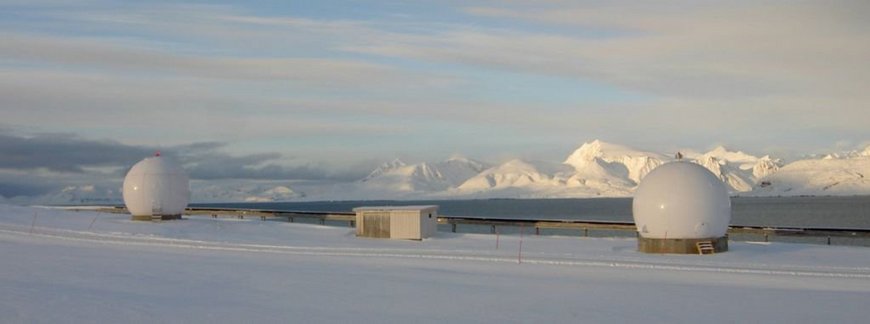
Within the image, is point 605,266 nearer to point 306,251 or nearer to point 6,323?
point 306,251

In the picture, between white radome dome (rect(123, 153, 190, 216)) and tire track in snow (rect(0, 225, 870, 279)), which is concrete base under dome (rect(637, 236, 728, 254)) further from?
white radome dome (rect(123, 153, 190, 216))

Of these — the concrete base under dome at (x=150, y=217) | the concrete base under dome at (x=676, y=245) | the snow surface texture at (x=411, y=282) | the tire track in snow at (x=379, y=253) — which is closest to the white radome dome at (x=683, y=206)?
the concrete base under dome at (x=676, y=245)

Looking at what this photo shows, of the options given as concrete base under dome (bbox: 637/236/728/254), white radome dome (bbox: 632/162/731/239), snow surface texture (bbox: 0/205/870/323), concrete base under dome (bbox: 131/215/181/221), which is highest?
white radome dome (bbox: 632/162/731/239)

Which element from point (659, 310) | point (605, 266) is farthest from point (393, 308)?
point (605, 266)

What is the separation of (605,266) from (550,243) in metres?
14.0

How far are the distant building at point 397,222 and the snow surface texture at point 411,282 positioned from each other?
3.67 m

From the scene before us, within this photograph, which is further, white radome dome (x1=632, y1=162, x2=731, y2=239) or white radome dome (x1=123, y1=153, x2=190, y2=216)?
white radome dome (x1=123, y1=153, x2=190, y2=216)

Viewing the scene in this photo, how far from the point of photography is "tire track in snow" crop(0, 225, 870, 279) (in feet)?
102

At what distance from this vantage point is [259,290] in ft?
73.4

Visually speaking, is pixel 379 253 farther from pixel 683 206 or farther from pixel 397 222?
pixel 683 206

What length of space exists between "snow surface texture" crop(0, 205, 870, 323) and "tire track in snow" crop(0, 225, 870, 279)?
3.2 inches

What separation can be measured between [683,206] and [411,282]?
58.6ft

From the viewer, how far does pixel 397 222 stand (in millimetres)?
47156

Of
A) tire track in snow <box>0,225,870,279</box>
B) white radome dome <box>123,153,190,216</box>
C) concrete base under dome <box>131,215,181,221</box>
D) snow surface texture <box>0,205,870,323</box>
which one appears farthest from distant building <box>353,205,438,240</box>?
concrete base under dome <box>131,215,181,221</box>
